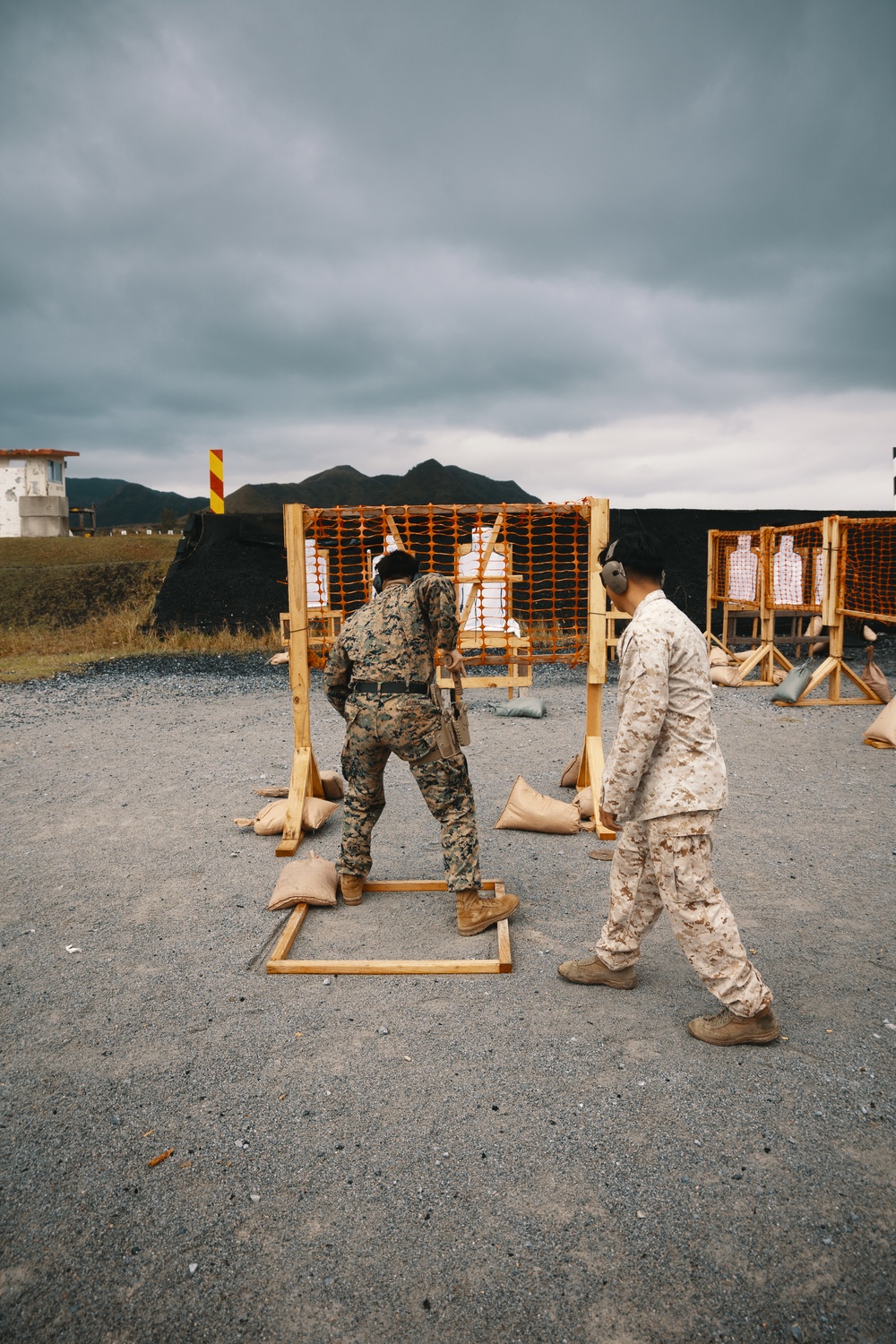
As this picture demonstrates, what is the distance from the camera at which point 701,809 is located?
9.51ft

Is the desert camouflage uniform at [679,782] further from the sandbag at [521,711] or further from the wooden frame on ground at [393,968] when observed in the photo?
the sandbag at [521,711]

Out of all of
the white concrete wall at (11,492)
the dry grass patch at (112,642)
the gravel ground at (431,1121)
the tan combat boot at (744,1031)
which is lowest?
the gravel ground at (431,1121)

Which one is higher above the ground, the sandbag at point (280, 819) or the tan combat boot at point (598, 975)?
the sandbag at point (280, 819)

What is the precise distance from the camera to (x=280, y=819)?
5637 millimetres

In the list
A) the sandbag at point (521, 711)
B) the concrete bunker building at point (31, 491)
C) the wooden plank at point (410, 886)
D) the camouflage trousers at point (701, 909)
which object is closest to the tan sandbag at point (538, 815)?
the wooden plank at point (410, 886)

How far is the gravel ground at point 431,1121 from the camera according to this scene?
207 cm

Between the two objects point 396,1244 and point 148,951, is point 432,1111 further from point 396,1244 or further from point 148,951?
point 148,951

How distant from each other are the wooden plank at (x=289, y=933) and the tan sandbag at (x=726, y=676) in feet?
28.5

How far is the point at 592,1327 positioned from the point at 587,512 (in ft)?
15.0

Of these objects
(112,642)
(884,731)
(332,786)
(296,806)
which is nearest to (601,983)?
(296,806)

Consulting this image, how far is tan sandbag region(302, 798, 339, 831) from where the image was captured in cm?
559

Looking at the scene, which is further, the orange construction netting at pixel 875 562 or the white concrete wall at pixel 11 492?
the white concrete wall at pixel 11 492

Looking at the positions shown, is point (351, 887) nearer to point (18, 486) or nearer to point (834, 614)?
point (834, 614)

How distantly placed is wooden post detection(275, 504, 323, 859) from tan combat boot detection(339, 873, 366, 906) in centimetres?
97
